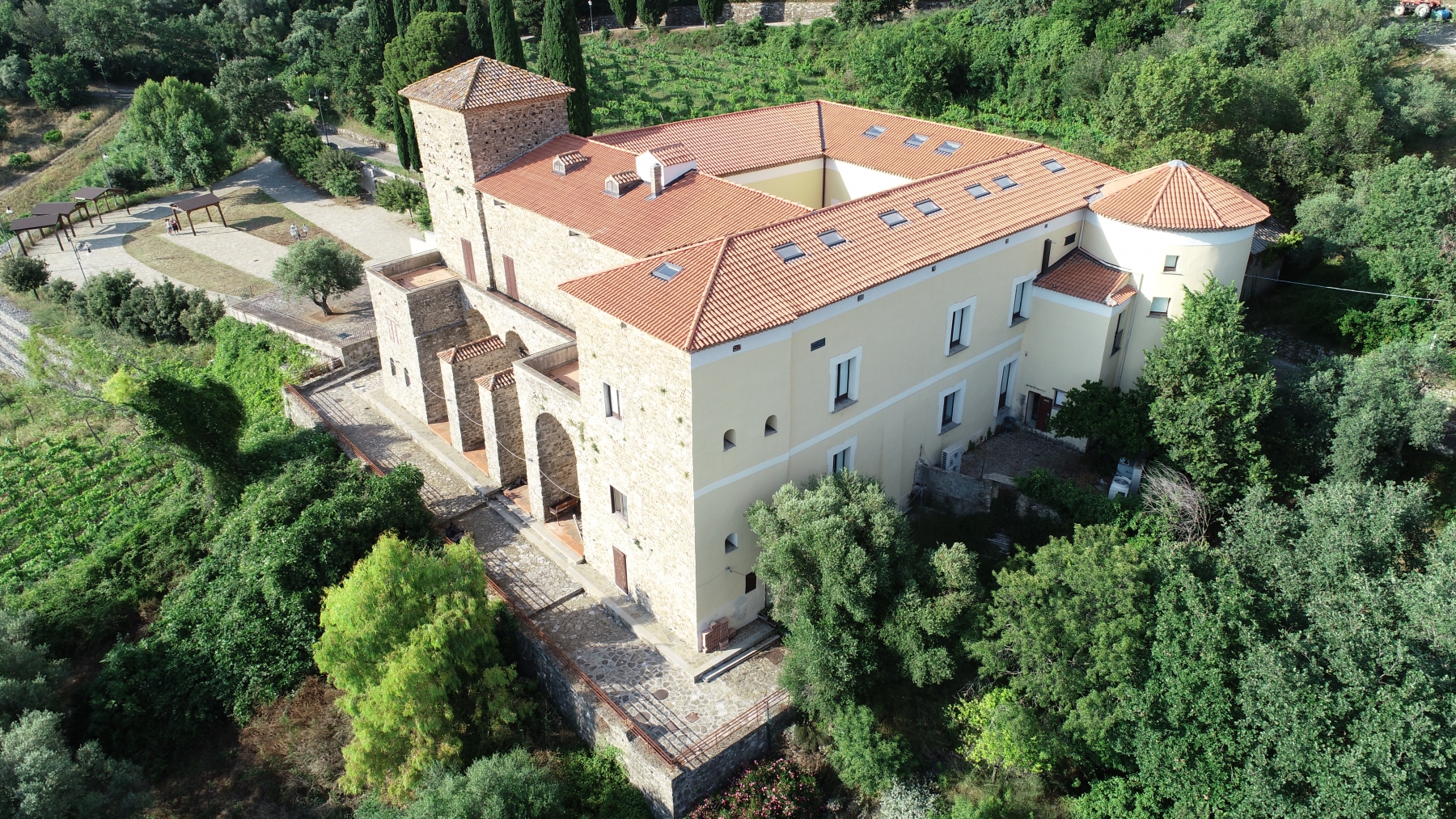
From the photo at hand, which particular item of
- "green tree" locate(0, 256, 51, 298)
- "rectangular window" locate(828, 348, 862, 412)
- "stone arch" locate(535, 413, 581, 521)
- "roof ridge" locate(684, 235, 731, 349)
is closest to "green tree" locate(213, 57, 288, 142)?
"green tree" locate(0, 256, 51, 298)

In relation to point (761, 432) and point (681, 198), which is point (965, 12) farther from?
point (761, 432)

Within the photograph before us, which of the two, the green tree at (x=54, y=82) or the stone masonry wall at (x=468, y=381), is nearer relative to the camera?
the stone masonry wall at (x=468, y=381)

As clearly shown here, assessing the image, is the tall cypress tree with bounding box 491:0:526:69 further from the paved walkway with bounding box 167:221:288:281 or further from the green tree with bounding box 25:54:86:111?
the green tree with bounding box 25:54:86:111

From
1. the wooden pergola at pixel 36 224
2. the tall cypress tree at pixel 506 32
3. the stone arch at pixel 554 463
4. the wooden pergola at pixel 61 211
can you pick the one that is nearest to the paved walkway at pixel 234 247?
the wooden pergola at pixel 61 211

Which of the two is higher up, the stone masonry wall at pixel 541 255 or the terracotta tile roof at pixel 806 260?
the terracotta tile roof at pixel 806 260

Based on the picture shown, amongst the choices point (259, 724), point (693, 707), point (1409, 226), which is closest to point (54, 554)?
point (259, 724)

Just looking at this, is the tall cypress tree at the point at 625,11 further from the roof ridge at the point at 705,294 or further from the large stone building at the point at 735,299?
the roof ridge at the point at 705,294
